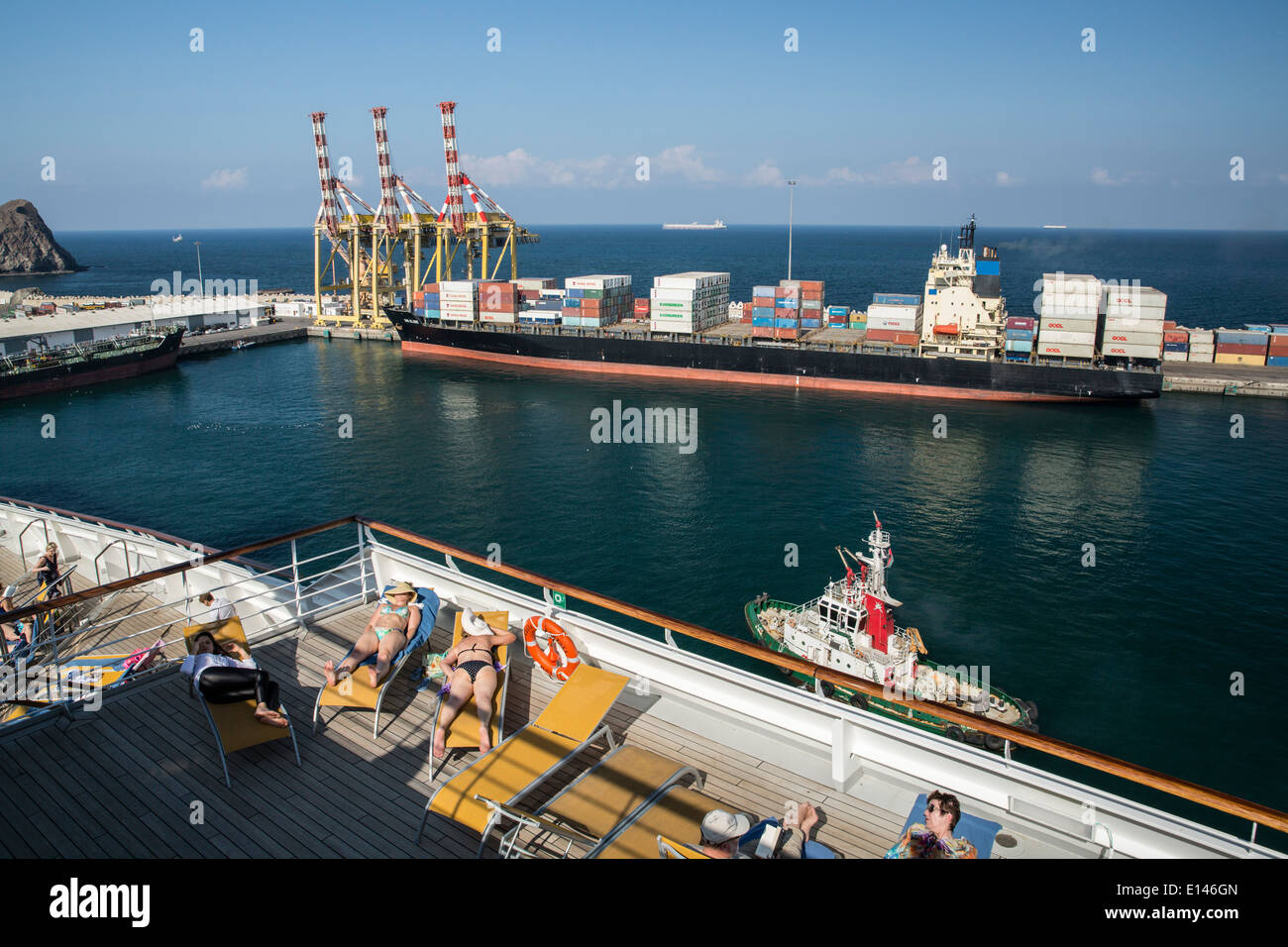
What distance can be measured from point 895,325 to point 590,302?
2181 cm

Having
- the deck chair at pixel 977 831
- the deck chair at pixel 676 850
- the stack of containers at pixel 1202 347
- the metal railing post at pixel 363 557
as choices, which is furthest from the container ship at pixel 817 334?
the deck chair at pixel 676 850

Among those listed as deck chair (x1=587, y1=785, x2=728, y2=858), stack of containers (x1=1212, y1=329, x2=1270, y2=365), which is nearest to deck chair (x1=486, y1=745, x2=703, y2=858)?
deck chair (x1=587, y1=785, x2=728, y2=858)

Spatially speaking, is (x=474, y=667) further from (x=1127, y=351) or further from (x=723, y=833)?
(x=1127, y=351)

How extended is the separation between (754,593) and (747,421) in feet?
69.0

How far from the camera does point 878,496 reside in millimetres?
29969

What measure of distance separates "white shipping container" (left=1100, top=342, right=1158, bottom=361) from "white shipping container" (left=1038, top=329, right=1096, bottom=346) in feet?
2.87

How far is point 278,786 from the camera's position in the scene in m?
6.21

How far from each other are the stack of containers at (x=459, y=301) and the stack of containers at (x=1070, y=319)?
40.4m

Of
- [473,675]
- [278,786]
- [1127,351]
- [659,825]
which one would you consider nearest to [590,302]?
[1127,351]

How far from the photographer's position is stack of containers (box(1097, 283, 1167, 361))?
44.4 meters

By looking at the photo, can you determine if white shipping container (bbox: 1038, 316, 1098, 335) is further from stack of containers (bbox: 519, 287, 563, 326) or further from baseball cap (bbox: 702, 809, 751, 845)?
baseball cap (bbox: 702, 809, 751, 845)

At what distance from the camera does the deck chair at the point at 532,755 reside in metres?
5.58
